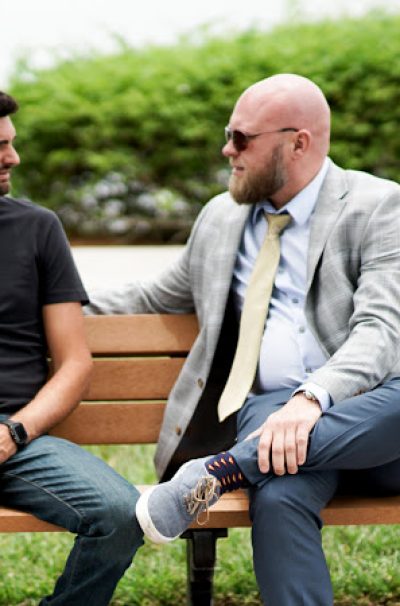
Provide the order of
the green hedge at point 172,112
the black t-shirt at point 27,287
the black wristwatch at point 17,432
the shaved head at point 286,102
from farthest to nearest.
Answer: the green hedge at point 172,112 → the shaved head at point 286,102 → the black t-shirt at point 27,287 → the black wristwatch at point 17,432

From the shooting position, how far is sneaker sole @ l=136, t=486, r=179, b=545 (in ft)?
10.8

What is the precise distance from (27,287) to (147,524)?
93 cm

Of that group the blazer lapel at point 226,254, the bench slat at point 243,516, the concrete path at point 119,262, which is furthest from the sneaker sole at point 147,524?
the concrete path at point 119,262

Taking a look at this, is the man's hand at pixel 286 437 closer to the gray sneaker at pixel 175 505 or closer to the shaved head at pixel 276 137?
the gray sneaker at pixel 175 505

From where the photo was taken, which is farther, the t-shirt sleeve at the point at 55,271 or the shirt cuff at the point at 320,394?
the t-shirt sleeve at the point at 55,271

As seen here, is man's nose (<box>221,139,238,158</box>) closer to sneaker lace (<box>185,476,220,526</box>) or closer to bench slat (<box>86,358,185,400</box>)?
bench slat (<box>86,358,185,400</box>)

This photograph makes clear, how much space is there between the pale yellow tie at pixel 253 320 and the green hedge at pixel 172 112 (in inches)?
300

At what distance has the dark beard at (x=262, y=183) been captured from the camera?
3.93m

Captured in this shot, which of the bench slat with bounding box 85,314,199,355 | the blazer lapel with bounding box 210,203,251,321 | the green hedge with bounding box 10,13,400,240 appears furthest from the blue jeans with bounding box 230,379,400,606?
the green hedge with bounding box 10,13,400,240

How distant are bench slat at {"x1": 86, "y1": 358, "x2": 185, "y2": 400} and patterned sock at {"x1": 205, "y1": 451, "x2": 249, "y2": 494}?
900 millimetres

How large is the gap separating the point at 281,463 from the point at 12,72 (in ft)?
32.6

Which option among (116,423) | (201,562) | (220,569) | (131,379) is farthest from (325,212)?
(220,569)

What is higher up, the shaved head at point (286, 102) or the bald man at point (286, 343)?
the shaved head at point (286, 102)

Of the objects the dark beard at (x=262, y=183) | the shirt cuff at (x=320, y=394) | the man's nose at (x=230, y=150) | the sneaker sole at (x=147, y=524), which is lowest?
the sneaker sole at (x=147, y=524)
